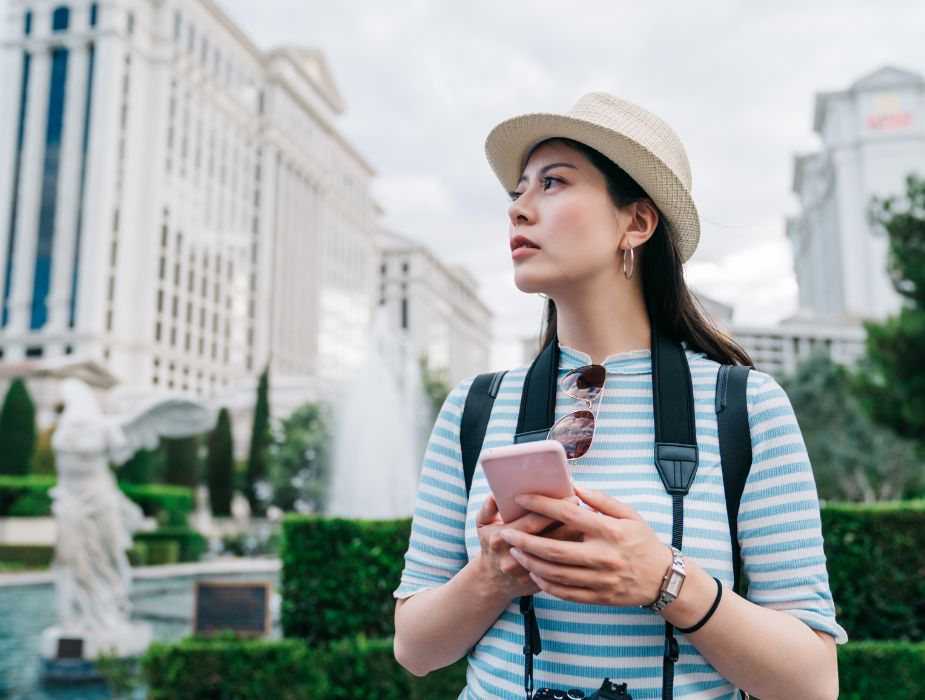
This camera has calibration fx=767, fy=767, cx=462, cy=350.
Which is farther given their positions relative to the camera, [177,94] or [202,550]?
[177,94]

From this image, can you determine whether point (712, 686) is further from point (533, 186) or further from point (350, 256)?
point (350, 256)

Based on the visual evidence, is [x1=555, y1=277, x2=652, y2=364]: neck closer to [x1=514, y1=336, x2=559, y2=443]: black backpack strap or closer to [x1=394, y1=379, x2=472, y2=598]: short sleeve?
[x1=514, y1=336, x2=559, y2=443]: black backpack strap

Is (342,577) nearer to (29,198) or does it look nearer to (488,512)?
(488,512)

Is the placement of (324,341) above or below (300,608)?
above

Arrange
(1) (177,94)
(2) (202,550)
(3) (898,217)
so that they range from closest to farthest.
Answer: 1. (3) (898,217)
2. (2) (202,550)
3. (1) (177,94)

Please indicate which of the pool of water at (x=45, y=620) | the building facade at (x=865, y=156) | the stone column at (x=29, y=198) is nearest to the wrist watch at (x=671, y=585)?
the pool of water at (x=45, y=620)

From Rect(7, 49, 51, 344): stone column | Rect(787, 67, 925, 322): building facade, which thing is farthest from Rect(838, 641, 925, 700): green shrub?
Rect(787, 67, 925, 322): building facade

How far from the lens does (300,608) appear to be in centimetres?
466

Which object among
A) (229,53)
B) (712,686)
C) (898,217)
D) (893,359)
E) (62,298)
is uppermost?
(229,53)

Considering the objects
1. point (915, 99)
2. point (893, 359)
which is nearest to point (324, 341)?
point (915, 99)

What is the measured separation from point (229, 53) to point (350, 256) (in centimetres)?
2466

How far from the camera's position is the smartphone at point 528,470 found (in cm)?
105

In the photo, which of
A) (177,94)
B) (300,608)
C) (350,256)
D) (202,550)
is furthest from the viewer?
(350,256)

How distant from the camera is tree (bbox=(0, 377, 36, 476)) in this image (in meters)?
23.3
